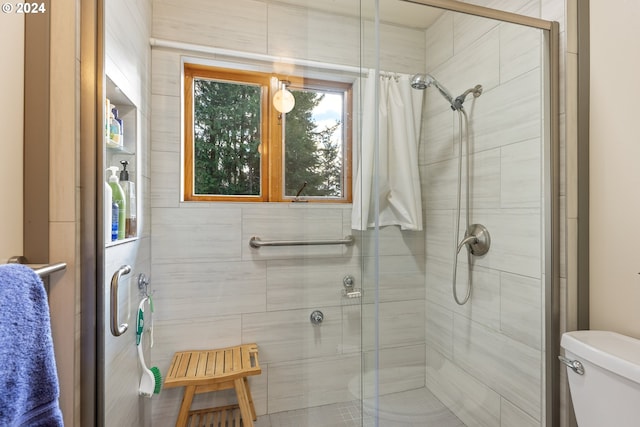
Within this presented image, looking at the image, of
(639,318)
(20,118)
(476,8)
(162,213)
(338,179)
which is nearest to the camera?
(20,118)

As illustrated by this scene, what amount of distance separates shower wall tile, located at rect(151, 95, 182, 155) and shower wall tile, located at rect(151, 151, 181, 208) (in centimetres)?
4

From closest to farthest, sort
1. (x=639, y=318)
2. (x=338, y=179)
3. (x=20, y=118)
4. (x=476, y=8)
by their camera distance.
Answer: (x=20, y=118) < (x=639, y=318) < (x=476, y=8) < (x=338, y=179)

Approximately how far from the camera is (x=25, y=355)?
54 cm

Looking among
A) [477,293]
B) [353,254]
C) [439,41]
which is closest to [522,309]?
[477,293]

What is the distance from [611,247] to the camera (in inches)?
40.3

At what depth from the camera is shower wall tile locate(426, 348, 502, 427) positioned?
1.16 metres

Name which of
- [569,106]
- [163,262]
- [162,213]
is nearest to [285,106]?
[162,213]

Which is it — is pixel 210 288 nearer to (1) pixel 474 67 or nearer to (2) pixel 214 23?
(2) pixel 214 23

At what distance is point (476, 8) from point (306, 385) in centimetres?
177

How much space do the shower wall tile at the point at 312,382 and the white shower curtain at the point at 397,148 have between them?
63cm

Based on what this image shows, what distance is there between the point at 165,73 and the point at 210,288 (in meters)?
1.07

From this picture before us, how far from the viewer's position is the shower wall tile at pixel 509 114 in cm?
115

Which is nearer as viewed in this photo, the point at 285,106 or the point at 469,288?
the point at 469,288

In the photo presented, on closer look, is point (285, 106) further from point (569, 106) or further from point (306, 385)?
point (306, 385)
